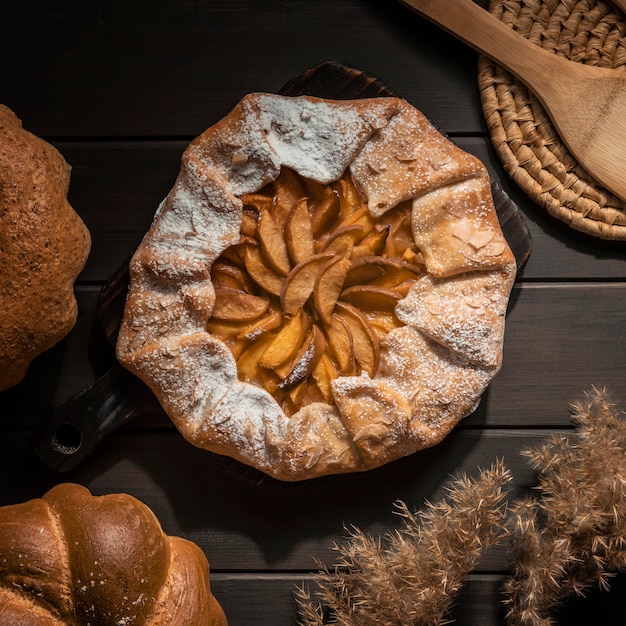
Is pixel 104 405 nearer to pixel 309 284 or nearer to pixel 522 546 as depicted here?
pixel 309 284

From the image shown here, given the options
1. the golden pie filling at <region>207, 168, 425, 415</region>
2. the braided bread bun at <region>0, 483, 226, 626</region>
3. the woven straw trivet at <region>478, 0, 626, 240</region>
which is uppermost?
the woven straw trivet at <region>478, 0, 626, 240</region>

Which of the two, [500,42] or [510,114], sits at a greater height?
[500,42]

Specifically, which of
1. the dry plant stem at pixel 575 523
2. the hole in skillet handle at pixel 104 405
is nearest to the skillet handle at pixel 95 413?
the hole in skillet handle at pixel 104 405

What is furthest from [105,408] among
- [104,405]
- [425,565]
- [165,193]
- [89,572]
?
[425,565]

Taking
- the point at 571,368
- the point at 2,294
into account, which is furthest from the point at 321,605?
the point at 2,294

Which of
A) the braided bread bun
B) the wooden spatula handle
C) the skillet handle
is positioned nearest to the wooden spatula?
the wooden spatula handle

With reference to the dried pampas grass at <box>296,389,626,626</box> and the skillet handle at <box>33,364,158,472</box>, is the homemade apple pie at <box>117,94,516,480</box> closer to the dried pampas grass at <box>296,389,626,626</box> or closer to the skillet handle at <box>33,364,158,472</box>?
the skillet handle at <box>33,364,158,472</box>

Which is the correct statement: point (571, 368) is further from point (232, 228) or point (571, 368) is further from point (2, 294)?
point (2, 294)
